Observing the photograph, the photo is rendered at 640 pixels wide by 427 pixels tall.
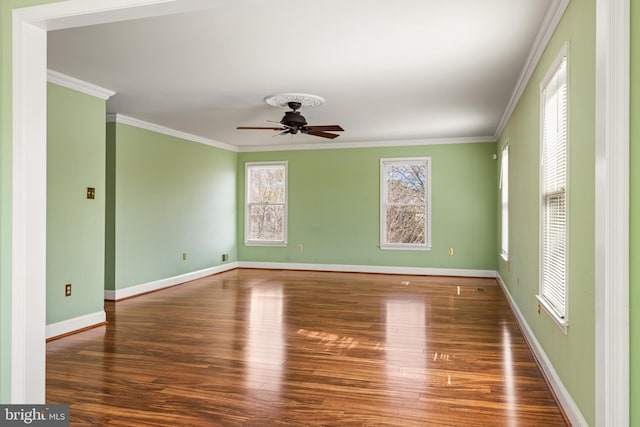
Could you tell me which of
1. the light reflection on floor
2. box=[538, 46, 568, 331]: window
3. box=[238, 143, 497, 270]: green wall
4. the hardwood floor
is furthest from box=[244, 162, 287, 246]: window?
box=[538, 46, 568, 331]: window

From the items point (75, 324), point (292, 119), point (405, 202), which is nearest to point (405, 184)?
point (405, 202)

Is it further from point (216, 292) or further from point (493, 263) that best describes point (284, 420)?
point (493, 263)

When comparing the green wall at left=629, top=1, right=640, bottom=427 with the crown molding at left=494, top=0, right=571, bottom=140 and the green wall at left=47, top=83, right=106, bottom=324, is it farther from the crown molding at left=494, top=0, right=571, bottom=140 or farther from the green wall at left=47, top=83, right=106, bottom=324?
the green wall at left=47, top=83, right=106, bottom=324

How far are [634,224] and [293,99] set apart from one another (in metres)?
4.28

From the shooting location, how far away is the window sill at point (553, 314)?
277 cm

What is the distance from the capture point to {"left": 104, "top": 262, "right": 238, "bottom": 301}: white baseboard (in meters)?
6.09

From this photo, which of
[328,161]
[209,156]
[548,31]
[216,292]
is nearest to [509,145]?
[548,31]

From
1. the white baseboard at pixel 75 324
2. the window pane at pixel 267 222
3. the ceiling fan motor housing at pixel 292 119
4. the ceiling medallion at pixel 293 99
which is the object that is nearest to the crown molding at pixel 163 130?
the window pane at pixel 267 222

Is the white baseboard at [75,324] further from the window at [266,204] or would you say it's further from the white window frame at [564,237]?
the window at [266,204]

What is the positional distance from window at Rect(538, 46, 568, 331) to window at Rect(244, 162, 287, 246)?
20.2 feet

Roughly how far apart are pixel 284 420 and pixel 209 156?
6433 mm

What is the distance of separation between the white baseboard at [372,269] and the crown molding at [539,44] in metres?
3.63

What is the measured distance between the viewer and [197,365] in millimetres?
3566

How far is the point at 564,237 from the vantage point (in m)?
2.91
